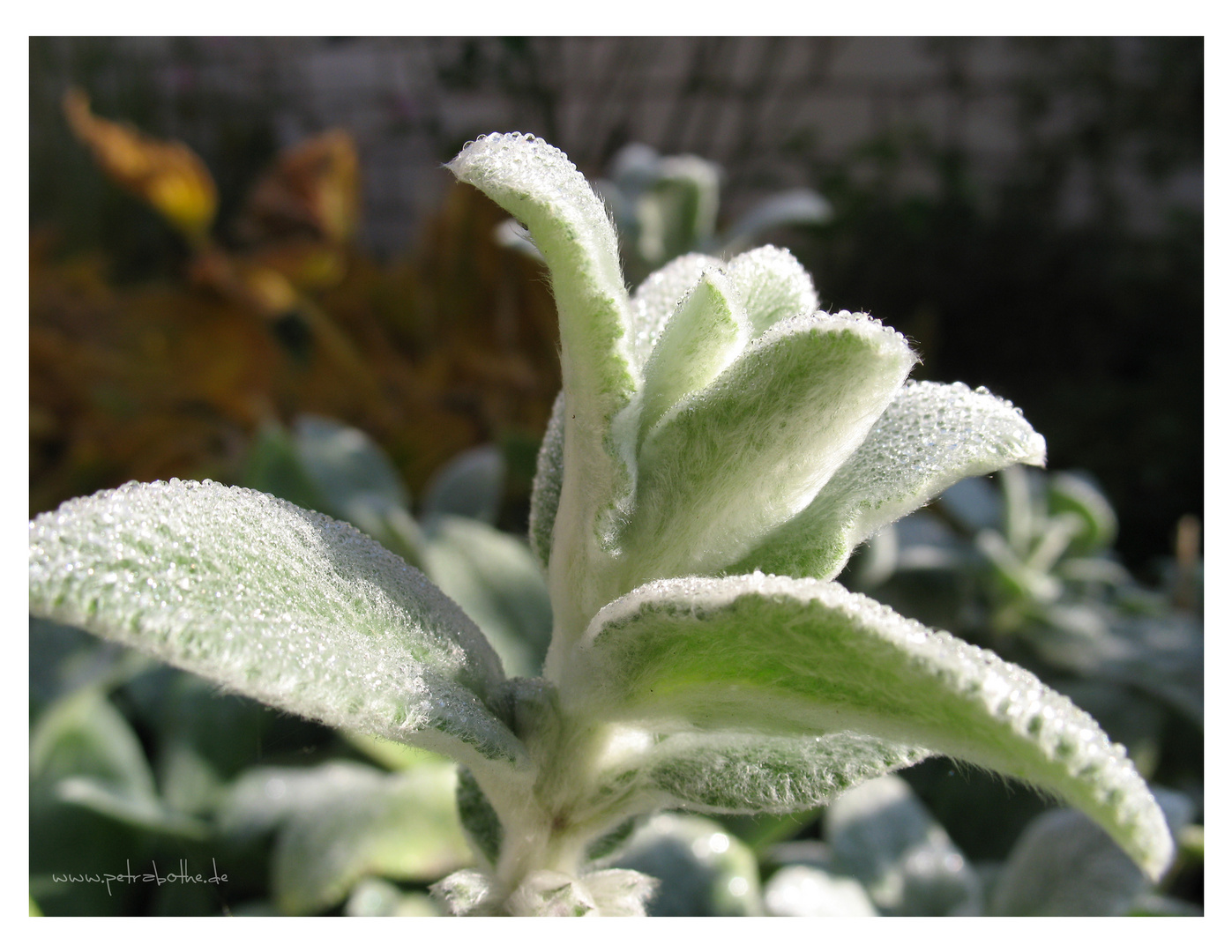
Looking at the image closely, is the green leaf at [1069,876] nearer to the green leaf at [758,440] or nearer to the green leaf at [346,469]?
the green leaf at [758,440]

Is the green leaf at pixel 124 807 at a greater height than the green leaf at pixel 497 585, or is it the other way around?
the green leaf at pixel 497 585

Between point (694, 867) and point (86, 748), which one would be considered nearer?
point (694, 867)

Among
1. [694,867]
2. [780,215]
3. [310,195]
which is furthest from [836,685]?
[310,195]

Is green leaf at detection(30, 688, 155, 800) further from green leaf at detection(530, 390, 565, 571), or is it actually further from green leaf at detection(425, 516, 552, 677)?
green leaf at detection(530, 390, 565, 571)

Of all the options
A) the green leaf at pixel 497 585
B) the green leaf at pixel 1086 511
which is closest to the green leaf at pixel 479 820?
the green leaf at pixel 497 585

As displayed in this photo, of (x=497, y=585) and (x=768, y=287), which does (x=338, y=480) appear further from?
(x=768, y=287)

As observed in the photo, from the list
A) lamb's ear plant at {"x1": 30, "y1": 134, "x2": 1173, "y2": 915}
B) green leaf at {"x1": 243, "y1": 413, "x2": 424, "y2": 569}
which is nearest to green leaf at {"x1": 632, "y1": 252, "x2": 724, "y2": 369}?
lamb's ear plant at {"x1": 30, "y1": 134, "x2": 1173, "y2": 915}
